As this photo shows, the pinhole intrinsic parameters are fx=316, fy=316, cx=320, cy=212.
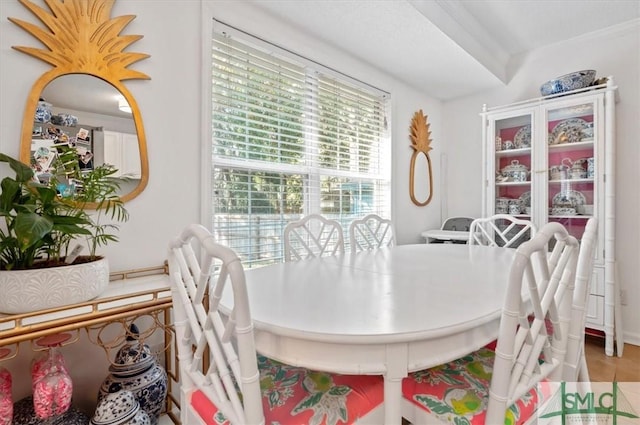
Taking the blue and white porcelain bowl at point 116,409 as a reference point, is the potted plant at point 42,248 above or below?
above

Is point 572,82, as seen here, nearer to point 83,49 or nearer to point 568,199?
point 568,199

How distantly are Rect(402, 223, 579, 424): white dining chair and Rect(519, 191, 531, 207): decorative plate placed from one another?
2.05 meters

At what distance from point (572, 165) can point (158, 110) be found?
118 inches

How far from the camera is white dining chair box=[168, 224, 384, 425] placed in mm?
647

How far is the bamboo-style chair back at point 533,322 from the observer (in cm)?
71

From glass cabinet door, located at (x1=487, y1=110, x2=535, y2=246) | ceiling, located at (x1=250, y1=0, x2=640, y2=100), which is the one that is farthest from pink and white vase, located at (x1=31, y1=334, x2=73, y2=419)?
glass cabinet door, located at (x1=487, y1=110, x2=535, y2=246)

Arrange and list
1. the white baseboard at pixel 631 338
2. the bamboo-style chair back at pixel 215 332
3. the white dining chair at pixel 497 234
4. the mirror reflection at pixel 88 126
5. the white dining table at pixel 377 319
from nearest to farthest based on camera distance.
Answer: the bamboo-style chair back at pixel 215 332 → the white dining table at pixel 377 319 → the mirror reflection at pixel 88 126 → the white baseboard at pixel 631 338 → the white dining chair at pixel 497 234

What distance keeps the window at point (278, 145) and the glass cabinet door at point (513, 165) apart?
1189mm

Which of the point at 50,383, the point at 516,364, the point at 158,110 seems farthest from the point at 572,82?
the point at 50,383


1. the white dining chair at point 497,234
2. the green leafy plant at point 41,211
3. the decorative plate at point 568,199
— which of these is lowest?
the white dining chair at point 497,234

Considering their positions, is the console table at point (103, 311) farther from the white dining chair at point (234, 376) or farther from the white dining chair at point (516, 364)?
the white dining chair at point (516, 364)

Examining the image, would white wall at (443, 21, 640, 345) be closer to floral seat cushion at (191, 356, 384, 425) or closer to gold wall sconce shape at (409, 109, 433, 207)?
gold wall sconce shape at (409, 109, 433, 207)

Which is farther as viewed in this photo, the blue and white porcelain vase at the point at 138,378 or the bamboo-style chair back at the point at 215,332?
the blue and white porcelain vase at the point at 138,378

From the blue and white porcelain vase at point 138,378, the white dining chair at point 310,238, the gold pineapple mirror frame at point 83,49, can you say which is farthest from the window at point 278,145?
the blue and white porcelain vase at point 138,378
